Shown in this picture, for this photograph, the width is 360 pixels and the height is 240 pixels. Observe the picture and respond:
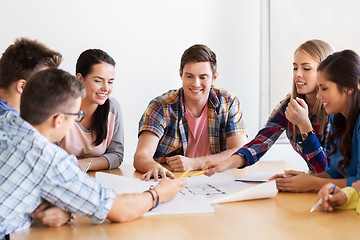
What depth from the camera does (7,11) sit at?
10.4ft

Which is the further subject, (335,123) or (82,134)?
(82,134)

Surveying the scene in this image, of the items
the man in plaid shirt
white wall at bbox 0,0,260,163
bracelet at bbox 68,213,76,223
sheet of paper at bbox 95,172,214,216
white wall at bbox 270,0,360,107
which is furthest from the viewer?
white wall at bbox 270,0,360,107

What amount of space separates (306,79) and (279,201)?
71cm

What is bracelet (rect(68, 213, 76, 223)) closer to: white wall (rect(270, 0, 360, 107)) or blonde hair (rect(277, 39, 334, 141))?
blonde hair (rect(277, 39, 334, 141))

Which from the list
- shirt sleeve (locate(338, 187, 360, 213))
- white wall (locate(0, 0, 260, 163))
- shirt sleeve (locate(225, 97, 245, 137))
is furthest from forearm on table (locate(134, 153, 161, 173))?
white wall (locate(0, 0, 260, 163))

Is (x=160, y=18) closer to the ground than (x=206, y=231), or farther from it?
farther from it

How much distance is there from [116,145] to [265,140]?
742mm

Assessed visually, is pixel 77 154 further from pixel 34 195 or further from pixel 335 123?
pixel 335 123

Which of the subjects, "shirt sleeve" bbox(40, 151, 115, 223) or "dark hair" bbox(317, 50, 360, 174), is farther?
"dark hair" bbox(317, 50, 360, 174)

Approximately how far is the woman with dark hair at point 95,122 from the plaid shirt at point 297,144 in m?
0.65

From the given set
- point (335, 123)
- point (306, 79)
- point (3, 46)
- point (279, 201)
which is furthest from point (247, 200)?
point (3, 46)

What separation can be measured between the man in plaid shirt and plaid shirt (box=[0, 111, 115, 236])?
A: 3.54 ft

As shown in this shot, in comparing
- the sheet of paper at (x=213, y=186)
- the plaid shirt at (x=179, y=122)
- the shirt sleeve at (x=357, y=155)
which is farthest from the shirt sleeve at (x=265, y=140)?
the shirt sleeve at (x=357, y=155)

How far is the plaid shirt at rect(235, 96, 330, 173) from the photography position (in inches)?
74.9
